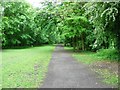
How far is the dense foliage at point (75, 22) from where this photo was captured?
33.4ft

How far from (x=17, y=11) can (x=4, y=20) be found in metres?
6.63

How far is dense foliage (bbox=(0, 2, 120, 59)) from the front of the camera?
33.4 feet

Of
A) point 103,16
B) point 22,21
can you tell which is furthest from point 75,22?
point 22,21

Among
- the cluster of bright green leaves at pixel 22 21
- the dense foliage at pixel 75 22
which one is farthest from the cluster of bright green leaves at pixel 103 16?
the cluster of bright green leaves at pixel 22 21

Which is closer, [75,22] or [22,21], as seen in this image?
[75,22]

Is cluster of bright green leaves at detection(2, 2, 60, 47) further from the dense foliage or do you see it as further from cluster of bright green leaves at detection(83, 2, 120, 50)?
cluster of bright green leaves at detection(83, 2, 120, 50)

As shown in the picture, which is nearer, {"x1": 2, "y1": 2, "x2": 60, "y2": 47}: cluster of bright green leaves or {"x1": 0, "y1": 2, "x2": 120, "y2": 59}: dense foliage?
{"x1": 0, "y1": 2, "x2": 120, "y2": 59}: dense foliage

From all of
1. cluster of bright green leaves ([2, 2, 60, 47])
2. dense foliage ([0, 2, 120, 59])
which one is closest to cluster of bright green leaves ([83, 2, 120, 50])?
dense foliage ([0, 2, 120, 59])

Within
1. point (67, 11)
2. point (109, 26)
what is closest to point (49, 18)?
point (67, 11)

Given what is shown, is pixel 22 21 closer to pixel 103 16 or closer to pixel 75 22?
pixel 75 22

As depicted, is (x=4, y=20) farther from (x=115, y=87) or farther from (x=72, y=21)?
(x=115, y=87)

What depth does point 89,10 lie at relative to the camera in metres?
10.3

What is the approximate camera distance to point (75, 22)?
71.6ft

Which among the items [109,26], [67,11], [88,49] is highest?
[67,11]
